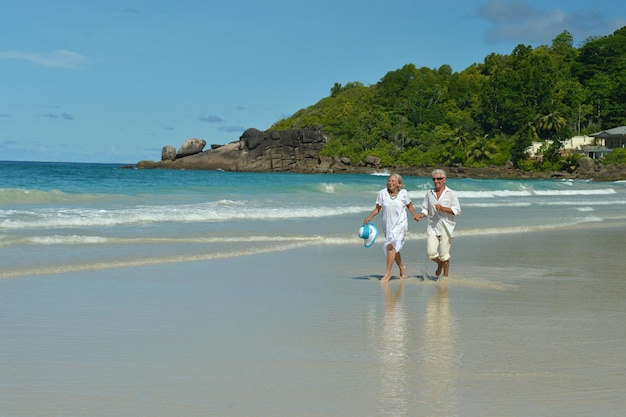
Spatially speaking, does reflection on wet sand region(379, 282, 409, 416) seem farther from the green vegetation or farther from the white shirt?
the green vegetation

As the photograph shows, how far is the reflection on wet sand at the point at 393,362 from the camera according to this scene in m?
5.01

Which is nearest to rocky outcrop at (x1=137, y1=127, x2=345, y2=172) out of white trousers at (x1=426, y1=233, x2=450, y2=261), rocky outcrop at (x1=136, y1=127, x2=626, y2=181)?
rocky outcrop at (x1=136, y1=127, x2=626, y2=181)

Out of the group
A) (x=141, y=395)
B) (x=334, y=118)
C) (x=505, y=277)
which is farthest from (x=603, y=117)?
(x=141, y=395)

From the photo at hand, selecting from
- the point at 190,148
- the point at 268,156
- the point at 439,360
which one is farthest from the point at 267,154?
the point at 439,360

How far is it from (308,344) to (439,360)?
116 centimetres

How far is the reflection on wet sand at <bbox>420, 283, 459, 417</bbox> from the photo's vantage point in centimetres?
509

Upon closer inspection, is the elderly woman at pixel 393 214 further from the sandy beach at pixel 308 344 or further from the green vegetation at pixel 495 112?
the green vegetation at pixel 495 112

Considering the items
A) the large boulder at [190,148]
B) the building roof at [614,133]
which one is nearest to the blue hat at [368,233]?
the building roof at [614,133]

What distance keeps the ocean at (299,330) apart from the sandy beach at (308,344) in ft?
0.07

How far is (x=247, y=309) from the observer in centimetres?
831

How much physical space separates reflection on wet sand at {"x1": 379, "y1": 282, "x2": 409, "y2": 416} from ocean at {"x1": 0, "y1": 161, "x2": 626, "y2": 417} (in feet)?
0.07

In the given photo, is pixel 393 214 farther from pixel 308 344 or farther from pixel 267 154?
pixel 267 154

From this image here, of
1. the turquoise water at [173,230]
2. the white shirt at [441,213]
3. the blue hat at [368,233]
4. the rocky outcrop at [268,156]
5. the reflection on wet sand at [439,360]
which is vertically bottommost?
the reflection on wet sand at [439,360]

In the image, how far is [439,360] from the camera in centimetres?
613
